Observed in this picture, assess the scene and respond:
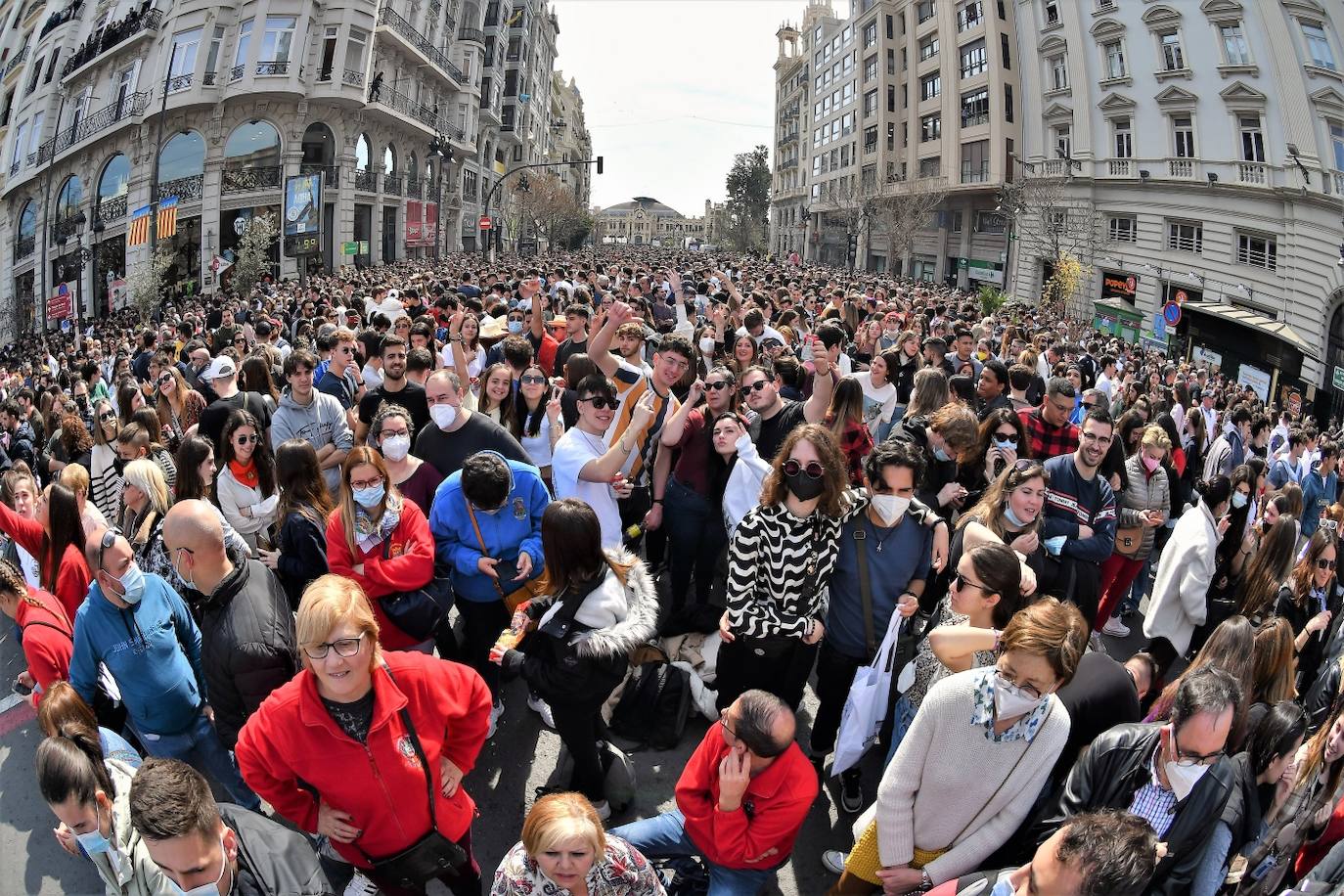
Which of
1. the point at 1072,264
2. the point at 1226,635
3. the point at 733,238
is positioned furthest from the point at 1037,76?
the point at 733,238

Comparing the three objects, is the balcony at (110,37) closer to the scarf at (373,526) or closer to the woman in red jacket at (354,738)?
the scarf at (373,526)

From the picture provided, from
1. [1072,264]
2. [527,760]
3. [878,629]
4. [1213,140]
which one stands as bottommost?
[527,760]

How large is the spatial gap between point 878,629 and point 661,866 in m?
1.51

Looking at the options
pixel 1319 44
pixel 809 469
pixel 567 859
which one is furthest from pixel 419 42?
pixel 567 859

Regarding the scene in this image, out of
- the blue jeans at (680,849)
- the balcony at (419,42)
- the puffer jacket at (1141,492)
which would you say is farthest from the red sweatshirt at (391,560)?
the balcony at (419,42)

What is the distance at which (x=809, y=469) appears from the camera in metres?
3.43

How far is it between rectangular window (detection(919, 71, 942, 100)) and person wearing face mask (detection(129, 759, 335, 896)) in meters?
52.9

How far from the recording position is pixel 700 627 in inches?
180

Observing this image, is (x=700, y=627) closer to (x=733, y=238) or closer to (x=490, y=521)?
(x=490, y=521)

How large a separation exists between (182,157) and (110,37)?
22.6 ft

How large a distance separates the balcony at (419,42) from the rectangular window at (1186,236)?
104 ft

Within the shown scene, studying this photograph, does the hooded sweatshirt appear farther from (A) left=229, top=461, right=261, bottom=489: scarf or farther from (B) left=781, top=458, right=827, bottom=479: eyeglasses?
(B) left=781, top=458, right=827, bottom=479: eyeglasses

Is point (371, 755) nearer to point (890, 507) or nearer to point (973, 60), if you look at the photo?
point (890, 507)

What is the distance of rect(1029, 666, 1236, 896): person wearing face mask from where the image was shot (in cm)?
→ 228
